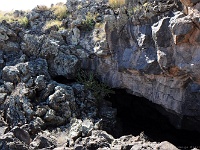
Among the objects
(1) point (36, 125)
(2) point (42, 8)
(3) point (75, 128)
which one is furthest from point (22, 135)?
(2) point (42, 8)

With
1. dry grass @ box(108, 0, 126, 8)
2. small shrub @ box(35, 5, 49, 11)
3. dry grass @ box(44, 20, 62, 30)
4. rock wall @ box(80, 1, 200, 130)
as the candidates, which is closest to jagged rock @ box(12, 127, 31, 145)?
rock wall @ box(80, 1, 200, 130)

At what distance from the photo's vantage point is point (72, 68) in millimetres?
15914

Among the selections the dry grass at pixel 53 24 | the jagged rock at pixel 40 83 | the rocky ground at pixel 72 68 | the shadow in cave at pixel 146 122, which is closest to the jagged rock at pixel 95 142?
the rocky ground at pixel 72 68

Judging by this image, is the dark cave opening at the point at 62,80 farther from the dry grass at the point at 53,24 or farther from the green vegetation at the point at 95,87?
the dry grass at the point at 53,24

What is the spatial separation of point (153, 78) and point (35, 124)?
223 inches

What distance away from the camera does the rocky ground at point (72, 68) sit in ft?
37.1

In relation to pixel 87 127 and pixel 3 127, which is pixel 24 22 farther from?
pixel 87 127

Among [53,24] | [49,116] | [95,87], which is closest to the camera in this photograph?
[49,116]

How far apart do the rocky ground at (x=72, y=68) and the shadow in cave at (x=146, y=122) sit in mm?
1558

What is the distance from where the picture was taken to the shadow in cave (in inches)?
591

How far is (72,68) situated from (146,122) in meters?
5.15

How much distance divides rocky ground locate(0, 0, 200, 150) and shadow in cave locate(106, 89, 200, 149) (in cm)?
156

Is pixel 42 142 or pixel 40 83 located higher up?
pixel 40 83

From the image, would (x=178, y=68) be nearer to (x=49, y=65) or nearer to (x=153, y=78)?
(x=153, y=78)
